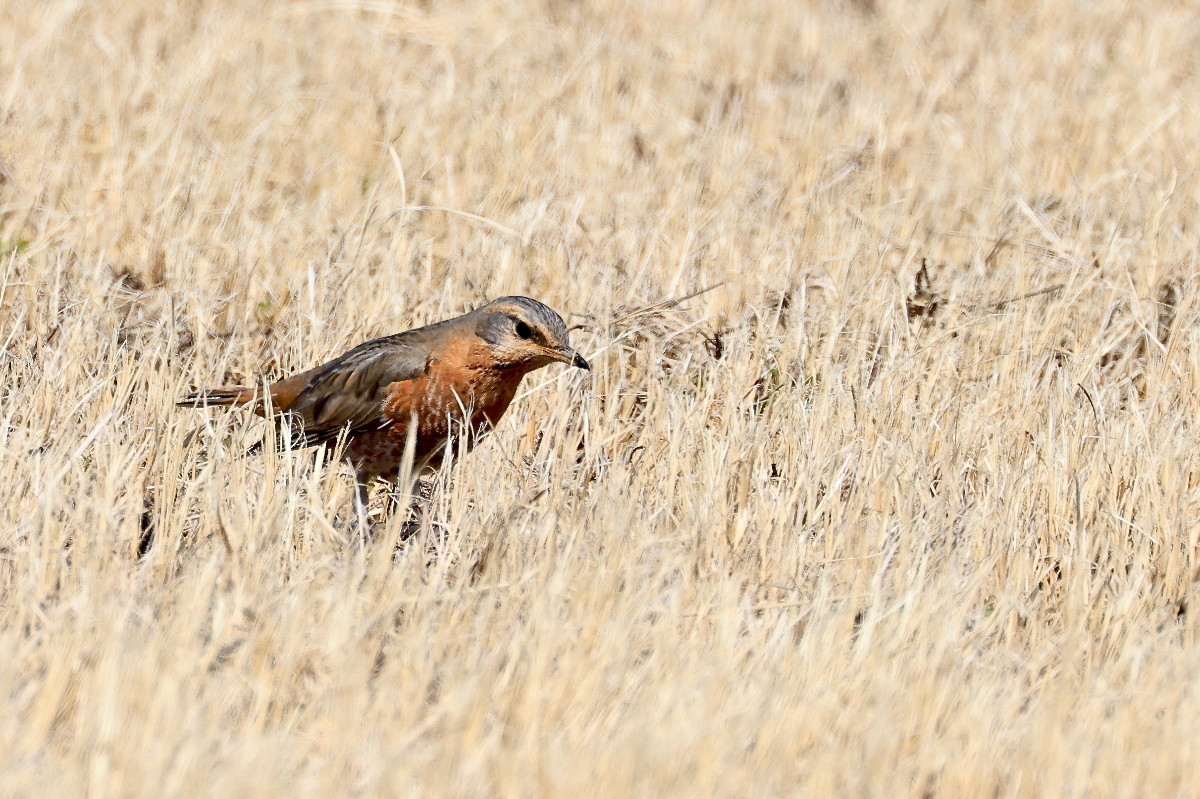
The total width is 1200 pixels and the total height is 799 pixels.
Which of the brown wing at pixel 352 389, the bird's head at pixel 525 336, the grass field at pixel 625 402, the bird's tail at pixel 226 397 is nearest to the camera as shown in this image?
the grass field at pixel 625 402

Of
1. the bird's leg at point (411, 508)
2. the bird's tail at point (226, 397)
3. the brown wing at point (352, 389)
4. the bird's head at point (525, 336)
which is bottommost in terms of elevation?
the bird's leg at point (411, 508)

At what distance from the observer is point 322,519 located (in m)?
4.75

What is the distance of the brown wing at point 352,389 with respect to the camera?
5664 millimetres

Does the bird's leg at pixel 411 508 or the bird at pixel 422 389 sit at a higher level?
the bird at pixel 422 389

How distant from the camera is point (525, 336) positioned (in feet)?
18.1

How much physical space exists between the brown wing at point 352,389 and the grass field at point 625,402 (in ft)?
0.74

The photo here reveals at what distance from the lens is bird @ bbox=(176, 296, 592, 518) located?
5.49 meters

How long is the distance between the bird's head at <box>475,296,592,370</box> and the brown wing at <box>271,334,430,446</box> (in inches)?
11.2

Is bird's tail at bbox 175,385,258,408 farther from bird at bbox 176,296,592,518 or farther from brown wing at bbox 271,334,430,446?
brown wing at bbox 271,334,430,446

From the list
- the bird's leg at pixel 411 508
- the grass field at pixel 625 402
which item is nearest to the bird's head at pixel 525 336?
the grass field at pixel 625 402

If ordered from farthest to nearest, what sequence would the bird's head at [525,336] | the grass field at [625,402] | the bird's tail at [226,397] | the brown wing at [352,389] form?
the bird's tail at [226,397] → the brown wing at [352,389] → the bird's head at [525,336] → the grass field at [625,402]

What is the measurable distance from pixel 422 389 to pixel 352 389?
0.34m

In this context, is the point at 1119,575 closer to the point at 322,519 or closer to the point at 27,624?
the point at 322,519

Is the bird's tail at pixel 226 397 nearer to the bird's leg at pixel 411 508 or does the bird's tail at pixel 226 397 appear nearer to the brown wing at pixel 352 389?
the brown wing at pixel 352 389
